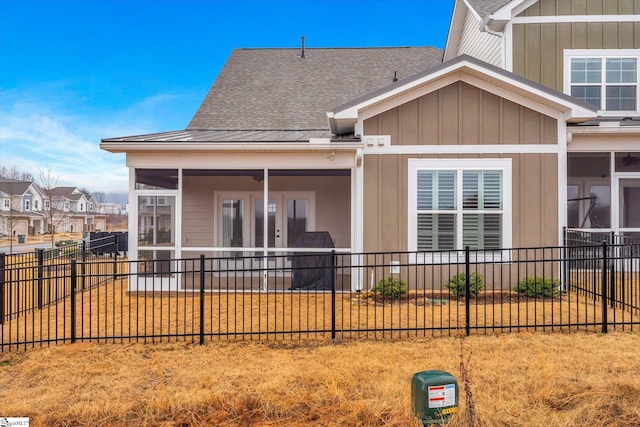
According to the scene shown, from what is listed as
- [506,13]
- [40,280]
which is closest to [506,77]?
[506,13]

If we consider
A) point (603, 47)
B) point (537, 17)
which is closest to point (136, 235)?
point (537, 17)

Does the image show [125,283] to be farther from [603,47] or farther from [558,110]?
[603,47]

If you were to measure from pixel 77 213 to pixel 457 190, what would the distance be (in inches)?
2820

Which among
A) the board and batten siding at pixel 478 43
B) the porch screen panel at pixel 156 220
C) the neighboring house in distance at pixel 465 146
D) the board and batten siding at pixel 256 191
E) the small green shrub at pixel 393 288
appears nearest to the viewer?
the small green shrub at pixel 393 288

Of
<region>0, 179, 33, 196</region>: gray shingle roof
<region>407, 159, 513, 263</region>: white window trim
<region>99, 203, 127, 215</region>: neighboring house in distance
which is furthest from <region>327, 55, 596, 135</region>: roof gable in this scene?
<region>99, 203, 127, 215</region>: neighboring house in distance

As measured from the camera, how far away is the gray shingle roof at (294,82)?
45.7ft

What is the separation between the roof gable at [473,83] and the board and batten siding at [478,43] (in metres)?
3.29

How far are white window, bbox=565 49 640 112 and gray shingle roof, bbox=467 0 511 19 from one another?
8.55 feet

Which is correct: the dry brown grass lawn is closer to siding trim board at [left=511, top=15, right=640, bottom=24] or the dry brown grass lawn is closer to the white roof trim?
the white roof trim

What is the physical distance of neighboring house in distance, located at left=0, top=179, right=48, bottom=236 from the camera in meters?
47.8

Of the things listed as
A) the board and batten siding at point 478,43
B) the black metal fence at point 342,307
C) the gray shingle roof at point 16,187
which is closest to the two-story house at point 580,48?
the board and batten siding at point 478,43

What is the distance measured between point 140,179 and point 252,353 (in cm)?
640

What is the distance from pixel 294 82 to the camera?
1619 cm

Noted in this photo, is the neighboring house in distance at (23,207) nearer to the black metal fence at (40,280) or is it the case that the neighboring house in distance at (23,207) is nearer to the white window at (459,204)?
the black metal fence at (40,280)
